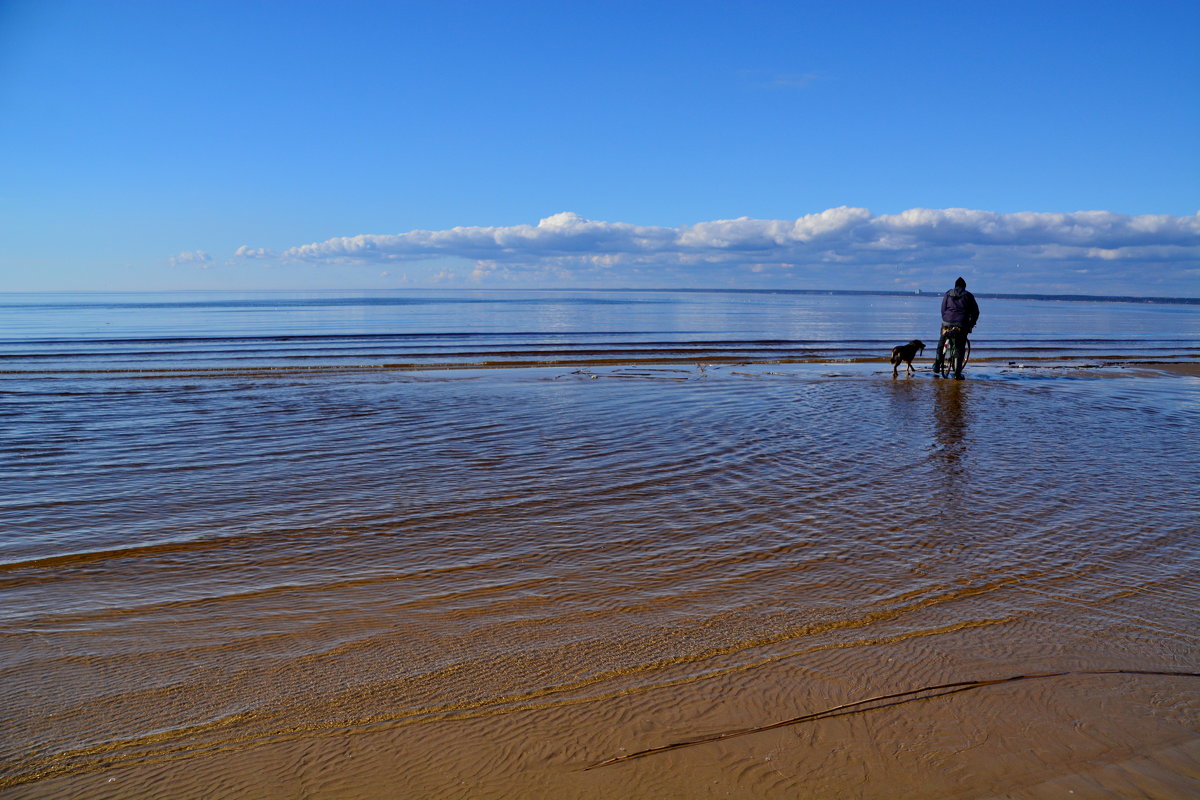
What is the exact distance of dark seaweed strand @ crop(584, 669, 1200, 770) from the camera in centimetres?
328

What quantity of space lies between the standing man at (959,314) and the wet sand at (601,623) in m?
8.08

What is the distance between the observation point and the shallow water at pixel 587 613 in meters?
3.21

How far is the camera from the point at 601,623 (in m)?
4.57

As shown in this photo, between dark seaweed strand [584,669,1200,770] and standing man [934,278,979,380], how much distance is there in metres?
14.7

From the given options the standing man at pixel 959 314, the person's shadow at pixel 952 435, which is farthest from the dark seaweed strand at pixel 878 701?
the standing man at pixel 959 314

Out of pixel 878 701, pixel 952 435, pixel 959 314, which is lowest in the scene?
pixel 878 701

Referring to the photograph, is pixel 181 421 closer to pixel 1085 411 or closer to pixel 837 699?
pixel 837 699

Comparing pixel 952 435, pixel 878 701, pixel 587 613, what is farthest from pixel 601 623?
pixel 952 435

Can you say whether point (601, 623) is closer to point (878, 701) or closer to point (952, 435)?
point (878, 701)

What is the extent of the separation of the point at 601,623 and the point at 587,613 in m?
0.17

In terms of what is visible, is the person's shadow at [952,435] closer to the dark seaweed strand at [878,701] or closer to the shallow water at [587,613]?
the shallow water at [587,613]

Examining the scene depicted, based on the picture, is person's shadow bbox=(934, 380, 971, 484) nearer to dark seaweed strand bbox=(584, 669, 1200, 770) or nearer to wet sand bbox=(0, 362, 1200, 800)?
wet sand bbox=(0, 362, 1200, 800)

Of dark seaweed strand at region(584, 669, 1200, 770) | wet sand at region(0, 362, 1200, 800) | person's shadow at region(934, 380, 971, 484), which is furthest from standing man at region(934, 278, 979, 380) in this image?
dark seaweed strand at region(584, 669, 1200, 770)

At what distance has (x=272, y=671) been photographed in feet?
13.0
